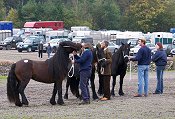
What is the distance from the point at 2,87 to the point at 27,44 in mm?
41338

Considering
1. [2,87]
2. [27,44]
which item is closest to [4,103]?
[2,87]

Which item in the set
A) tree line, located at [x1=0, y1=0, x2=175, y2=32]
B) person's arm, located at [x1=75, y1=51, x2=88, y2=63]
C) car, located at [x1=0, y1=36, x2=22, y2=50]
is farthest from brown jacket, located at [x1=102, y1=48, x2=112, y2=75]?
tree line, located at [x1=0, y1=0, x2=175, y2=32]

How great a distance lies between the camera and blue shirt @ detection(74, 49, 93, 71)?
1872 cm

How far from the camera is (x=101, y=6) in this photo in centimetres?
9862

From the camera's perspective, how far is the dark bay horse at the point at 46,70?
1833 centimetres

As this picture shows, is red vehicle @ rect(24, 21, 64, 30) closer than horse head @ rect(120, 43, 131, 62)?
No

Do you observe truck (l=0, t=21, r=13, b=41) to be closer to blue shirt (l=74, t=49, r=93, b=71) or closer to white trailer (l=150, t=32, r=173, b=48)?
white trailer (l=150, t=32, r=173, b=48)

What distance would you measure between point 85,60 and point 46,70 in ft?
4.13

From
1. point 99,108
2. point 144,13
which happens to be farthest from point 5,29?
point 99,108

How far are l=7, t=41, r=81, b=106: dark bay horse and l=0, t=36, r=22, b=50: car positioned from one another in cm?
5419

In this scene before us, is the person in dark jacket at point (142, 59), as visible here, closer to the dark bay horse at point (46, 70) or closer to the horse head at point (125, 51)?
the horse head at point (125, 51)

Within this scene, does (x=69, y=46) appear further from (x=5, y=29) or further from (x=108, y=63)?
(x=5, y=29)

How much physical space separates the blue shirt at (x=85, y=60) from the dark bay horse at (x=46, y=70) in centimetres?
29

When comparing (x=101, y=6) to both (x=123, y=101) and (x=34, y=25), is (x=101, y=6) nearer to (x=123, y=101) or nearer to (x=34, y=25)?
(x=34, y=25)
